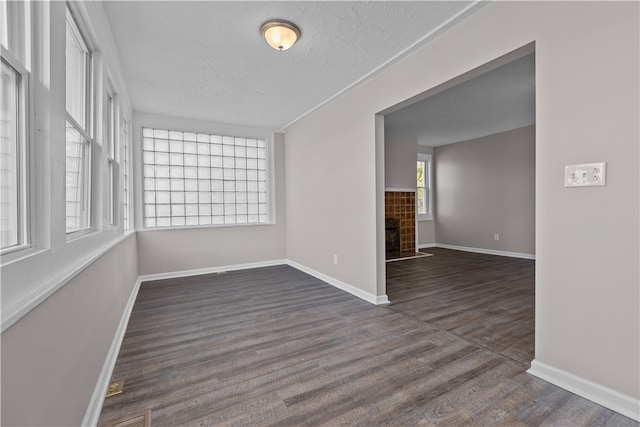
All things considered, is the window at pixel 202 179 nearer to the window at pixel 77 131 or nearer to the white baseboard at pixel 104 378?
the white baseboard at pixel 104 378

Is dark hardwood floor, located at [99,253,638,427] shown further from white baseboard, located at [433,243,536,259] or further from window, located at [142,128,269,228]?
white baseboard, located at [433,243,536,259]

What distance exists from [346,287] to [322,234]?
0.90m

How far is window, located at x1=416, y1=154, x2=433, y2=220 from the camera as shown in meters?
7.46

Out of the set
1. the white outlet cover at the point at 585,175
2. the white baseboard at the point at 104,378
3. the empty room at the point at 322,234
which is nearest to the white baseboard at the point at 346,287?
the empty room at the point at 322,234

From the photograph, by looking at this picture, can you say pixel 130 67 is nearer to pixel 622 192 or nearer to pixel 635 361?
pixel 622 192

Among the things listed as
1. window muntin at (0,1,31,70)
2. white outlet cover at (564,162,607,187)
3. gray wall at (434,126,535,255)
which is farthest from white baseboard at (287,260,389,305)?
gray wall at (434,126,535,255)

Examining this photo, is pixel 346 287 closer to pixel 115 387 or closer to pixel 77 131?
pixel 115 387

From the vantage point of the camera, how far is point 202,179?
493 cm

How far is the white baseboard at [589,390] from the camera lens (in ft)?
4.83

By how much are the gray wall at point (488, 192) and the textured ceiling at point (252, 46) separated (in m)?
4.37

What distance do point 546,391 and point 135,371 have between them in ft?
8.60

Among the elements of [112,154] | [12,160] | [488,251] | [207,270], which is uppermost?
[112,154]

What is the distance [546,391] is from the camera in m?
1.69

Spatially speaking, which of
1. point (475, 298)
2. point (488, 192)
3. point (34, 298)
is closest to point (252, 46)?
point (34, 298)
